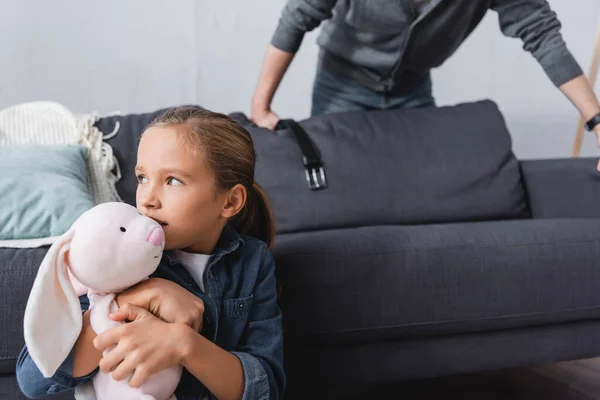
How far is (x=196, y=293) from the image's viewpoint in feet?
3.17

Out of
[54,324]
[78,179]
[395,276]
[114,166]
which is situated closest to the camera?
[54,324]

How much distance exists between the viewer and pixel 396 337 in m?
1.39

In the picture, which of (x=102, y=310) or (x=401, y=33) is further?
(x=401, y=33)

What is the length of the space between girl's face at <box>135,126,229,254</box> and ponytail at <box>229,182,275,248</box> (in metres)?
0.17

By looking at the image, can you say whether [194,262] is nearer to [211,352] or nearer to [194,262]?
[194,262]

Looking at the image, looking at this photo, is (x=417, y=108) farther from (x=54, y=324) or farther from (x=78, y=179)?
(x=54, y=324)

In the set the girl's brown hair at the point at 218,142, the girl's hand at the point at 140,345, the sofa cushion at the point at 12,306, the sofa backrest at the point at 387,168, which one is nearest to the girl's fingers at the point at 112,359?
the girl's hand at the point at 140,345

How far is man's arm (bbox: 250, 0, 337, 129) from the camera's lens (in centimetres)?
178

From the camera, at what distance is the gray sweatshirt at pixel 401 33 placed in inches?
70.6

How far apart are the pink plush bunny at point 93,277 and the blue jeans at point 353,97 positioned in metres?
1.25

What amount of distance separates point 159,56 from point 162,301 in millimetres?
1499

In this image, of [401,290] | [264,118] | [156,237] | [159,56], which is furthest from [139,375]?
[159,56]

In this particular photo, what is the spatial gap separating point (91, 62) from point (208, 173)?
139 centimetres

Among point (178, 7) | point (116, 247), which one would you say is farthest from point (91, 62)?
point (116, 247)
